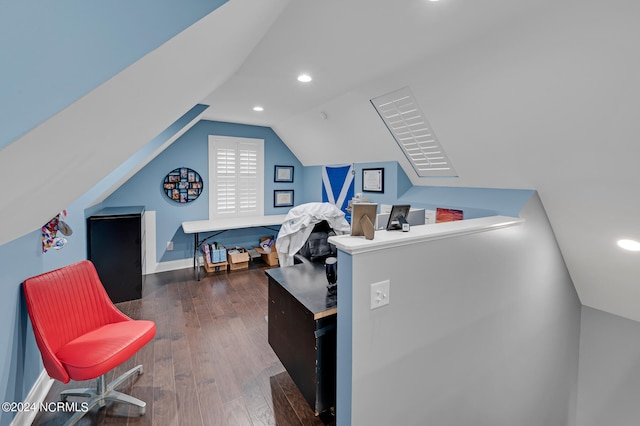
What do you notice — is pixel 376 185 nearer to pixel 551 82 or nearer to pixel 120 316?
pixel 551 82

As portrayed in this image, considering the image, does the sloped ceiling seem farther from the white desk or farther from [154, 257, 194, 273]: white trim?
[154, 257, 194, 273]: white trim

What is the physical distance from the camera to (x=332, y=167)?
199 inches

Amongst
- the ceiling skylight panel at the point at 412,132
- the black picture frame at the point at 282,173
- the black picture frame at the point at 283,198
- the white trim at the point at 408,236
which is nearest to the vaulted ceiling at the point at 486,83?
the ceiling skylight panel at the point at 412,132

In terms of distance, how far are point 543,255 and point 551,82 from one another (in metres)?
1.51

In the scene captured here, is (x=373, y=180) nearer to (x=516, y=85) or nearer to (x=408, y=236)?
(x=516, y=85)

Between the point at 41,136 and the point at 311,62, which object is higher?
the point at 311,62

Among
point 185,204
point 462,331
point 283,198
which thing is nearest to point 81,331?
point 462,331

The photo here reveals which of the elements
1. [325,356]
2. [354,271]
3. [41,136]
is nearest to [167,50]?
[41,136]

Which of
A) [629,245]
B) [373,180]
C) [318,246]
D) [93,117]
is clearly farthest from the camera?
[373,180]

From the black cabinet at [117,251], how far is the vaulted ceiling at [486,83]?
76.9 inches

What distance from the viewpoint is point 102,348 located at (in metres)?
1.87

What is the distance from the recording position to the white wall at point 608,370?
2939 mm

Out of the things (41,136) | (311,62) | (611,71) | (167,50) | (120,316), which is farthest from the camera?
(311,62)

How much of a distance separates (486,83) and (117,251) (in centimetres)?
412
